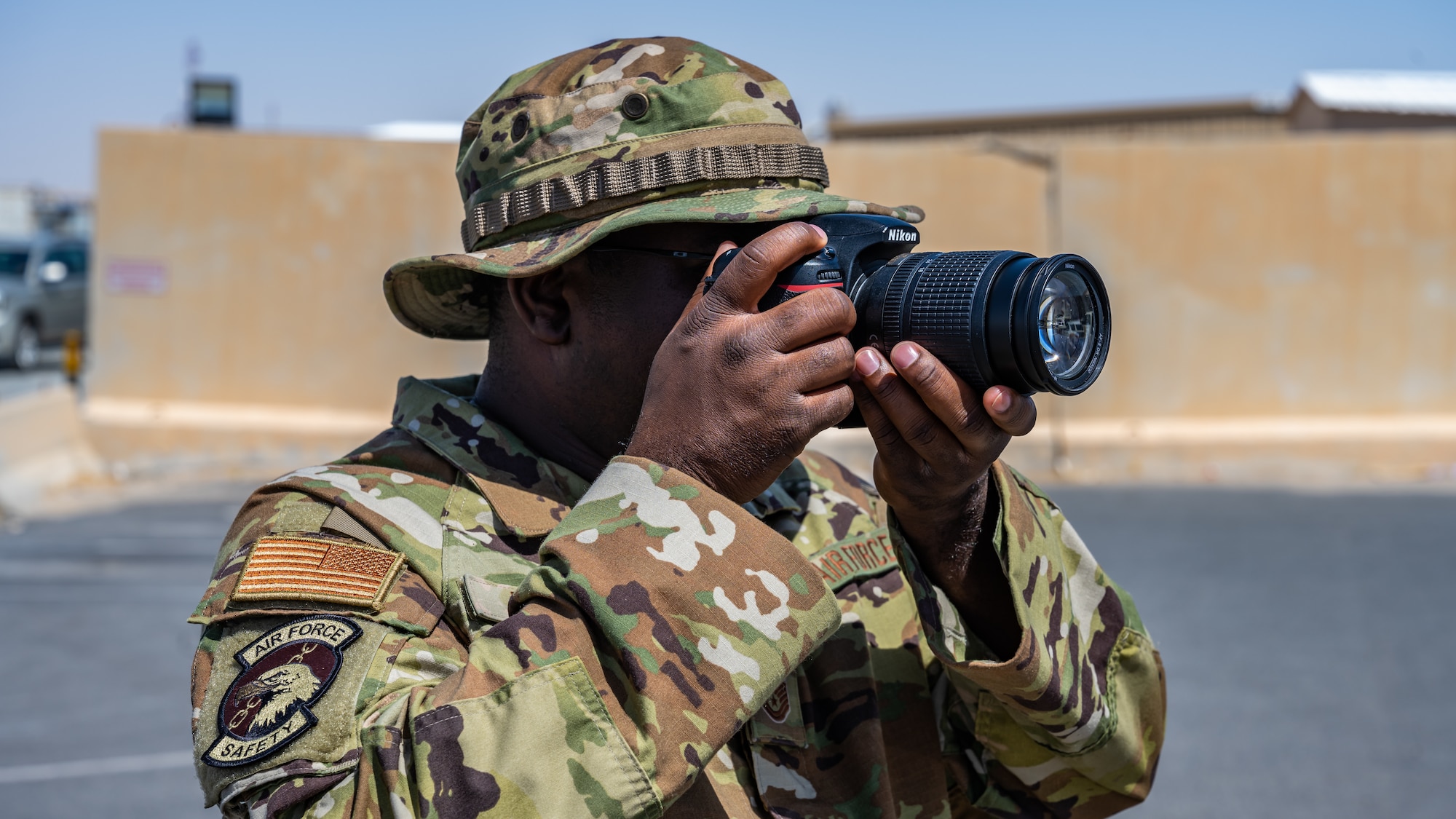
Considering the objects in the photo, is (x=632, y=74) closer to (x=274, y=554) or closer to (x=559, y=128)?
(x=559, y=128)

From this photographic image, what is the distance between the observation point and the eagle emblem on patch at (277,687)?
1108 millimetres

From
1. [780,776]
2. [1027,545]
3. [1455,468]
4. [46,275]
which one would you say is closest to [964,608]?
[1027,545]

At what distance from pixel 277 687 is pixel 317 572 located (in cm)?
13

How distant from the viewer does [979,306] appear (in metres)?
1.19

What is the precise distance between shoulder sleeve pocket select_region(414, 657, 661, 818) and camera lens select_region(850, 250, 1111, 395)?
46 cm

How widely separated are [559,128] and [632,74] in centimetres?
11

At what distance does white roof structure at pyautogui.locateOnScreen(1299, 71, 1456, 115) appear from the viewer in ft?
47.0

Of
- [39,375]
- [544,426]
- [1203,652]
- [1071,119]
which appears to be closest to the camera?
[544,426]

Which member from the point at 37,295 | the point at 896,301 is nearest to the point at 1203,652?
the point at 896,301

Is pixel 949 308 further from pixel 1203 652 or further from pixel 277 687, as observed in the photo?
pixel 1203 652

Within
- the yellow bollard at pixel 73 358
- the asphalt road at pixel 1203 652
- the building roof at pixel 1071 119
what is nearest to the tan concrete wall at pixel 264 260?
the yellow bollard at pixel 73 358

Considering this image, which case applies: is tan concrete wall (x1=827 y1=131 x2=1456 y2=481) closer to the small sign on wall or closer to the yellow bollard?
the small sign on wall

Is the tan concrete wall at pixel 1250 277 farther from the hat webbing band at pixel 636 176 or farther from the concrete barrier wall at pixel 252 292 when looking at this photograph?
the hat webbing band at pixel 636 176

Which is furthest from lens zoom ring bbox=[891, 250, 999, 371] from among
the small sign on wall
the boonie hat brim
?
the small sign on wall
